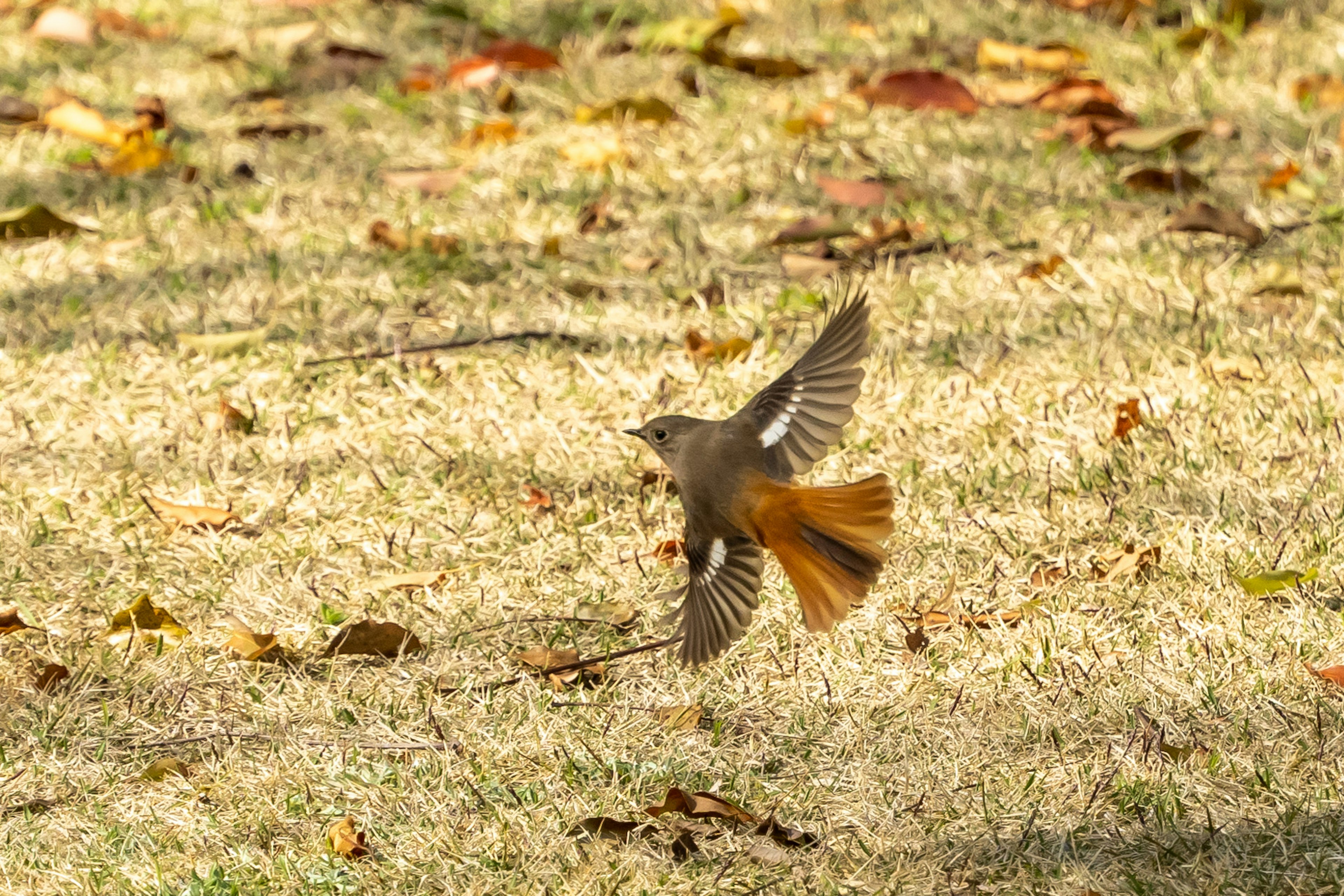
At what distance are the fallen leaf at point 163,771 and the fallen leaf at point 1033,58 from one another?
14.9ft

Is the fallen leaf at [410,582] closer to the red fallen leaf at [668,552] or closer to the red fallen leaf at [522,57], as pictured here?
the red fallen leaf at [668,552]

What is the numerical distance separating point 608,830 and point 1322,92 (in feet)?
15.2

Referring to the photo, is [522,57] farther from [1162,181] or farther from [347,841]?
[347,841]

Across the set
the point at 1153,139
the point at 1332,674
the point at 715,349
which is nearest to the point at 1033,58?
the point at 1153,139

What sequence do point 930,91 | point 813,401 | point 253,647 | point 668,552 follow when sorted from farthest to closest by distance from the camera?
point 930,91, point 668,552, point 253,647, point 813,401

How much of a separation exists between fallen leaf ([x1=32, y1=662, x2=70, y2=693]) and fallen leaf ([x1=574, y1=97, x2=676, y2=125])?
10.6 feet

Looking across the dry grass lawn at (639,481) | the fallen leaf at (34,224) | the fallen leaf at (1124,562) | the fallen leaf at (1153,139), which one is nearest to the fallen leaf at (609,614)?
the dry grass lawn at (639,481)

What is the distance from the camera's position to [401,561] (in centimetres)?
374

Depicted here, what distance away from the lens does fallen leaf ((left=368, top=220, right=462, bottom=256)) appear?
5203 millimetres

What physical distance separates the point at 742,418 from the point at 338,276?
2.17m

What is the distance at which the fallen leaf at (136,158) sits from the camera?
5.70m

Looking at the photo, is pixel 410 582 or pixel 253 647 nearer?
pixel 253 647

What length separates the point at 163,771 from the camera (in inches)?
118

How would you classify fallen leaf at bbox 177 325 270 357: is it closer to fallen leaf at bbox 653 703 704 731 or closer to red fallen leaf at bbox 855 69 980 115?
fallen leaf at bbox 653 703 704 731
